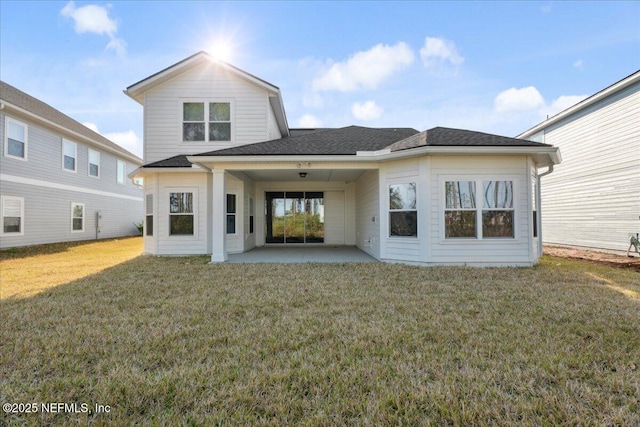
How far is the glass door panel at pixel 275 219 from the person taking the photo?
12906 mm

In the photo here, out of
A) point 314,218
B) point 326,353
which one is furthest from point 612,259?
point 326,353

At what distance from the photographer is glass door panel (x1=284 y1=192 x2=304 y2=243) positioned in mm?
12945

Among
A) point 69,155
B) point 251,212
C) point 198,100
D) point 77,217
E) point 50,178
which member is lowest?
point 77,217

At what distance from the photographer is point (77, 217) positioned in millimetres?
15422

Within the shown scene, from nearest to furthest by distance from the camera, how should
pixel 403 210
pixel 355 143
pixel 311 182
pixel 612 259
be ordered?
pixel 403 210, pixel 612 259, pixel 355 143, pixel 311 182

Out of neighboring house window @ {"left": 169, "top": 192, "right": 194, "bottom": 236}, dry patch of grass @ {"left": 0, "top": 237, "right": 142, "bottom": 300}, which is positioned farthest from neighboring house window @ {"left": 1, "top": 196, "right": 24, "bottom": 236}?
neighboring house window @ {"left": 169, "top": 192, "right": 194, "bottom": 236}

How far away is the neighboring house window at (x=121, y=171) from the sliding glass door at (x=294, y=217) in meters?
12.4

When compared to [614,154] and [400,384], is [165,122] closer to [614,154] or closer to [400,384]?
[400,384]

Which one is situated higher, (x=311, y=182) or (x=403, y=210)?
(x=311, y=182)

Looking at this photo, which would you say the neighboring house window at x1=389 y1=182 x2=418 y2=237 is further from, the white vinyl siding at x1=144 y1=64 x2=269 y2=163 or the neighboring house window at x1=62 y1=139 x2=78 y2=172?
the neighboring house window at x1=62 y1=139 x2=78 y2=172

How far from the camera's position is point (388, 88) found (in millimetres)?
16328

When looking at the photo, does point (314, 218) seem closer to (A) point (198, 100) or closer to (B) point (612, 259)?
(A) point (198, 100)

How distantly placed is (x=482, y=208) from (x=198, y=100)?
32.6ft

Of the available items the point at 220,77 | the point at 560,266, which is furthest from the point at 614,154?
the point at 220,77
